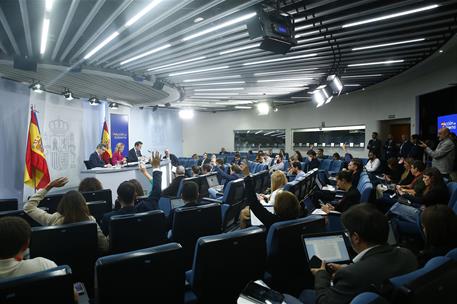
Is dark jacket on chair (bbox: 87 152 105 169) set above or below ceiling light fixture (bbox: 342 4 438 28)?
below

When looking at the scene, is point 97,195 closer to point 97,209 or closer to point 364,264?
point 97,209

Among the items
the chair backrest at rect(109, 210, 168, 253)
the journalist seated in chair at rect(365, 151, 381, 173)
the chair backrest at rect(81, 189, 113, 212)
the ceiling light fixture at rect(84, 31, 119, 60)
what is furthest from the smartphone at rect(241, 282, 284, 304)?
the journalist seated in chair at rect(365, 151, 381, 173)

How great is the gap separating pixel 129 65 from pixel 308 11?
15.8 feet

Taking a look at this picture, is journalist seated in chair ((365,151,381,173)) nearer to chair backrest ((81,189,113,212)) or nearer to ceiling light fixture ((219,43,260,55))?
ceiling light fixture ((219,43,260,55))

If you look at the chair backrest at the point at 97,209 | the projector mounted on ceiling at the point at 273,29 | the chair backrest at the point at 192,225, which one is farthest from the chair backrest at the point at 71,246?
the projector mounted on ceiling at the point at 273,29

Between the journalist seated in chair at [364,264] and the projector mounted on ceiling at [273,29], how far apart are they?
2.89m

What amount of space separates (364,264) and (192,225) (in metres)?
1.98

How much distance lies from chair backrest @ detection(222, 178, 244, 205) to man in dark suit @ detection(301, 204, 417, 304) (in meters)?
3.15

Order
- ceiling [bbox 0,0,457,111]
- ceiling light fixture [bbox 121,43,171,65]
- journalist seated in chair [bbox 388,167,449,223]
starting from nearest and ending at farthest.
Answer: journalist seated in chair [bbox 388,167,449,223], ceiling [bbox 0,0,457,111], ceiling light fixture [bbox 121,43,171,65]

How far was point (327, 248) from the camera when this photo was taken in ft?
6.87

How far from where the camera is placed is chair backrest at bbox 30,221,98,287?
239cm

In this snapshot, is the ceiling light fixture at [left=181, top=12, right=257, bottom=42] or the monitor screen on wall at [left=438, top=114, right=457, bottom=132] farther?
the monitor screen on wall at [left=438, top=114, right=457, bottom=132]

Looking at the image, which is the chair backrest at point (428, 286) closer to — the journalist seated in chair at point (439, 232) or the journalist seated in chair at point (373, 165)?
the journalist seated in chair at point (439, 232)

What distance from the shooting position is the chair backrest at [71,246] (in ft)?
7.84
